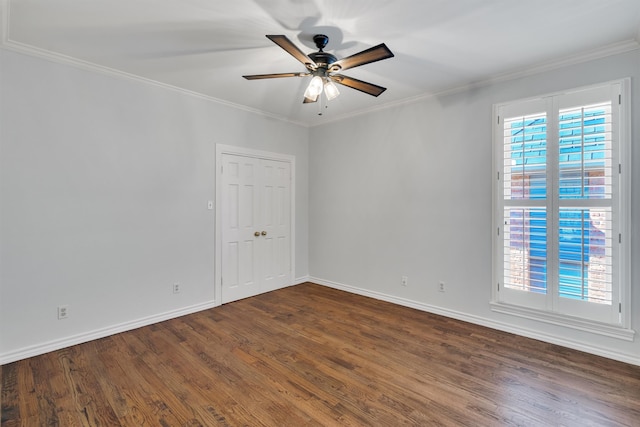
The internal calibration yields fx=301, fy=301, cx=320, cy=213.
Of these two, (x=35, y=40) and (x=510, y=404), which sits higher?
(x=35, y=40)

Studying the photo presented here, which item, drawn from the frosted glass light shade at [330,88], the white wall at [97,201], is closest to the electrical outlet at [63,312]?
the white wall at [97,201]

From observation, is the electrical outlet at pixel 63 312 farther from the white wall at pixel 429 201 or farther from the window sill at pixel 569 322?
the window sill at pixel 569 322

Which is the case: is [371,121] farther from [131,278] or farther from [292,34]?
[131,278]

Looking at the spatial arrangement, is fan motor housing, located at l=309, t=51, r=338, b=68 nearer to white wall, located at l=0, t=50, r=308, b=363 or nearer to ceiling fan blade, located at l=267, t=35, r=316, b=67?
ceiling fan blade, located at l=267, t=35, r=316, b=67

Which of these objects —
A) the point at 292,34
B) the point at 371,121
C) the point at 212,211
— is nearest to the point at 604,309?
the point at 371,121

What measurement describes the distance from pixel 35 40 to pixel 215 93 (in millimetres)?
1625

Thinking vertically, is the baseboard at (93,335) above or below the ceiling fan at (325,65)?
below

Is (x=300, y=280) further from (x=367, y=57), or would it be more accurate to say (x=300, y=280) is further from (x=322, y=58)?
(x=367, y=57)

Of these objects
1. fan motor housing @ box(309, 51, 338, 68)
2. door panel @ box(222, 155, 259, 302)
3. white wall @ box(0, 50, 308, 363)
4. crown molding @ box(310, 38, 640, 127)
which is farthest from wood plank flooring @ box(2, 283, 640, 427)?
crown molding @ box(310, 38, 640, 127)

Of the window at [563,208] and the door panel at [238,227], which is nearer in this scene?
the window at [563,208]

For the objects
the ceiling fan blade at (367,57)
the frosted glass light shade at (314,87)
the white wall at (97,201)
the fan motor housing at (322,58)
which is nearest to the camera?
the ceiling fan blade at (367,57)

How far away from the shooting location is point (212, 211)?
3.91 meters

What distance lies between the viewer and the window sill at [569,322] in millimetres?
2572

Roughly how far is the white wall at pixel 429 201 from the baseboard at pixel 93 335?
Result: 2150 millimetres
